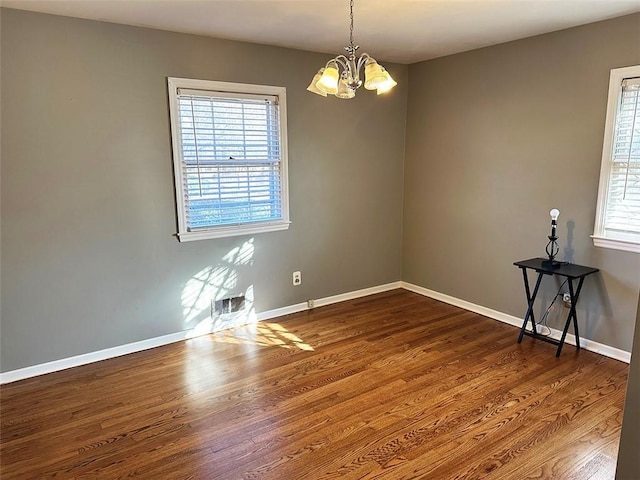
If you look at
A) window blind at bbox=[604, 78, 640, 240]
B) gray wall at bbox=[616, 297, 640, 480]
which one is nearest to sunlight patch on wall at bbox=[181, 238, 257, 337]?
window blind at bbox=[604, 78, 640, 240]

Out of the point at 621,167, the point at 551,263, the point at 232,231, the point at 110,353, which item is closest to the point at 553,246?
the point at 551,263

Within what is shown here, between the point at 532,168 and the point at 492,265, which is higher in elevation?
the point at 532,168

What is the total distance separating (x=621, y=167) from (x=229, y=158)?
2864mm

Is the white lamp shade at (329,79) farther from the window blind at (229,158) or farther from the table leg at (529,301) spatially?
the table leg at (529,301)

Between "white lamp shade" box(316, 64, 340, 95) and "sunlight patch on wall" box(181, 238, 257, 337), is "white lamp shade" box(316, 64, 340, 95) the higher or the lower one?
the higher one

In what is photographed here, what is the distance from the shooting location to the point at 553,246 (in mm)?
3373

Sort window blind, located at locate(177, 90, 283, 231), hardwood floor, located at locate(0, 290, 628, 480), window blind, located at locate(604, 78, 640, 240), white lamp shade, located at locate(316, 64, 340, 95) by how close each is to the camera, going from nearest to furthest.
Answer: hardwood floor, located at locate(0, 290, 628, 480) < white lamp shade, located at locate(316, 64, 340, 95) < window blind, located at locate(604, 78, 640, 240) < window blind, located at locate(177, 90, 283, 231)

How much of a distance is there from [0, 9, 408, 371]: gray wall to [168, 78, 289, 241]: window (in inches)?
3.5

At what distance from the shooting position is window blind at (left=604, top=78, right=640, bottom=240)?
9.52 feet

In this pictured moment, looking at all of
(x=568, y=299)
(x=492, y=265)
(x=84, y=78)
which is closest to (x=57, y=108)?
(x=84, y=78)

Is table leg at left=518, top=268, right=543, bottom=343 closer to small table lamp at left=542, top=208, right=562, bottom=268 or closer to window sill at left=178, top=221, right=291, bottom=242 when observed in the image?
small table lamp at left=542, top=208, right=562, bottom=268

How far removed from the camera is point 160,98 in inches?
125

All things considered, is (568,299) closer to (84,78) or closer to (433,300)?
(433,300)

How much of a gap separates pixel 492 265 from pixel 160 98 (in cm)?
310
